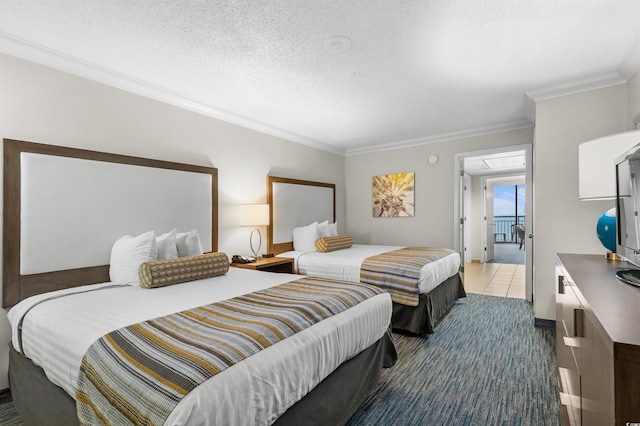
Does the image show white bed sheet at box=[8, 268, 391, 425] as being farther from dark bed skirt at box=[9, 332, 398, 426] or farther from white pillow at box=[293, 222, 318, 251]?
white pillow at box=[293, 222, 318, 251]

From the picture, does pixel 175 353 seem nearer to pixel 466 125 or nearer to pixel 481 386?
pixel 481 386

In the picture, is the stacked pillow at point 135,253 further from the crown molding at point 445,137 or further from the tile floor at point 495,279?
the tile floor at point 495,279

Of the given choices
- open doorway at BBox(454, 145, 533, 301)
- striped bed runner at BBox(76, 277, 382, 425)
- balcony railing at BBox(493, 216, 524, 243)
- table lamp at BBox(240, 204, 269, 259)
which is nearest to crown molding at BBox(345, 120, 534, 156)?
open doorway at BBox(454, 145, 533, 301)

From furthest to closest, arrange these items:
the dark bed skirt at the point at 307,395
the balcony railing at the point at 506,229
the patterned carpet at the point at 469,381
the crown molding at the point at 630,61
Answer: the balcony railing at the point at 506,229 → the crown molding at the point at 630,61 → the patterned carpet at the point at 469,381 → the dark bed skirt at the point at 307,395

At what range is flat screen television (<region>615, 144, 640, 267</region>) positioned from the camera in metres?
1.30

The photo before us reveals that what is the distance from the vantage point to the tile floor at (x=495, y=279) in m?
4.98

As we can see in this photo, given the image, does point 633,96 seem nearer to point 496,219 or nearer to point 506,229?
point 506,229

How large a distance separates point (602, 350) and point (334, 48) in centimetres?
243

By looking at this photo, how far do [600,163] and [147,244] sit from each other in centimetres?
328

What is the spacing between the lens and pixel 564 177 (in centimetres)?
329

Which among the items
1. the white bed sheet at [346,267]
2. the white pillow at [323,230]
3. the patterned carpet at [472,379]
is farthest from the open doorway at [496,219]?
the white pillow at [323,230]

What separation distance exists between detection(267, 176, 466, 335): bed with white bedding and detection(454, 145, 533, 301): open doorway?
1105mm

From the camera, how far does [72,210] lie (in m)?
2.57

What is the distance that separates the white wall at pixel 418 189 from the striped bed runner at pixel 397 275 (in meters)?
1.86
